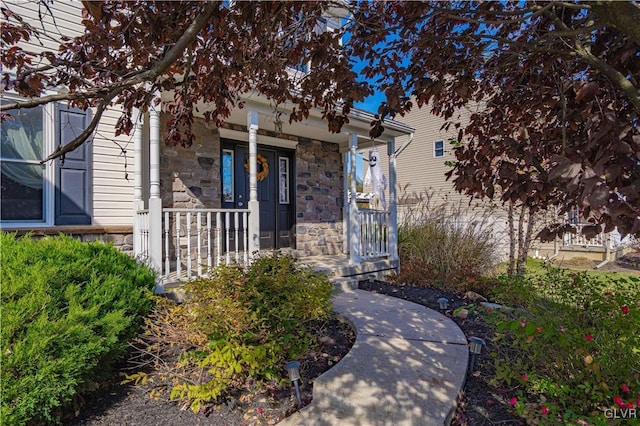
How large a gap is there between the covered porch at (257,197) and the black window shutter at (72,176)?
0.59 metres

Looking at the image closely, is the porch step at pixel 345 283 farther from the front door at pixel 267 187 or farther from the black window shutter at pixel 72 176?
the black window shutter at pixel 72 176

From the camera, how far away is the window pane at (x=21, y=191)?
3.70 metres

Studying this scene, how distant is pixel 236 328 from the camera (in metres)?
2.21


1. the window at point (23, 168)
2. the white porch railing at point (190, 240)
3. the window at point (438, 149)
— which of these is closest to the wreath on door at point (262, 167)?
the white porch railing at point (190, 240)

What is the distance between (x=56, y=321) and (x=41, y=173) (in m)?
2.74

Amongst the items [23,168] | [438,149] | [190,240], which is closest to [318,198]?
[190,240]

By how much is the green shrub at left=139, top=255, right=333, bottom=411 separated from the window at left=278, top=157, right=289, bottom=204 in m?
3.74

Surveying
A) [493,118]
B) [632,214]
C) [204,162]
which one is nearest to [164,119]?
[204,162]

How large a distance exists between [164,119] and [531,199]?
4.73m

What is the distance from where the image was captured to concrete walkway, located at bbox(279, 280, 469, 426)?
1.95 meters

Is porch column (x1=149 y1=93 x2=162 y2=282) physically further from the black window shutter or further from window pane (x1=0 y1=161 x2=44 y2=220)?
window pane (x1=0 y1=161 x2=44 y2=220)

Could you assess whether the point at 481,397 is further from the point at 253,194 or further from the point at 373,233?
the point at 373,233

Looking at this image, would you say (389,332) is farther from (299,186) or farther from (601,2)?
(299,186)

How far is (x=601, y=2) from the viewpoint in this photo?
47.2 inches
